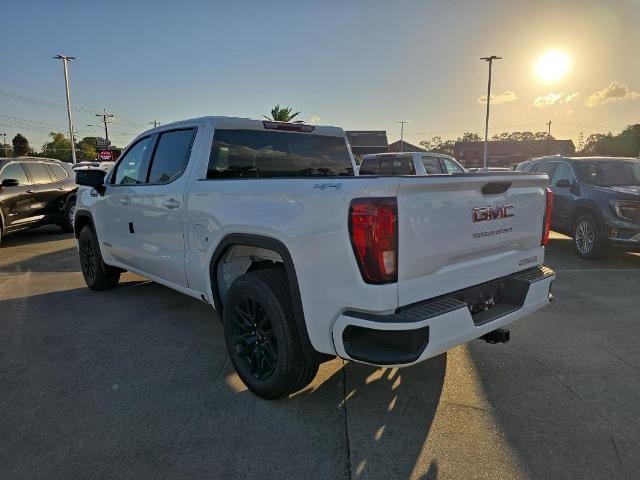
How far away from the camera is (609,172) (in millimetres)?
8008

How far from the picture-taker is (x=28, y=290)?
5.81 m

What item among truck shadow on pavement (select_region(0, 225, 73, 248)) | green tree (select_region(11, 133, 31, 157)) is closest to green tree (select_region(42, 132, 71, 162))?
green tree (select_region(11, 133, 31, 157))

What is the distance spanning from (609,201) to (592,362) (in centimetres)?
460

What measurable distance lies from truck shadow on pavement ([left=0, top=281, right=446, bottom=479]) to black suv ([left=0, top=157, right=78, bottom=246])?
6265mm

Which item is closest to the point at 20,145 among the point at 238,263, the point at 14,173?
the point at 14,173

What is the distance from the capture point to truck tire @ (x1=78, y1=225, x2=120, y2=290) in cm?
544

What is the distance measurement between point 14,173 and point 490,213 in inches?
408

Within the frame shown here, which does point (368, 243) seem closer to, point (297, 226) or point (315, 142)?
point (297, 226)

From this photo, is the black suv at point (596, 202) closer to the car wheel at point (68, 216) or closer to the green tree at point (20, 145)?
the car wheel at point (68, 216)

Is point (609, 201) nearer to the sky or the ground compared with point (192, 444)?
nearer to the sky

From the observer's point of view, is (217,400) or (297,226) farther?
(217,400)

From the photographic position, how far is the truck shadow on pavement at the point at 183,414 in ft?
7.82

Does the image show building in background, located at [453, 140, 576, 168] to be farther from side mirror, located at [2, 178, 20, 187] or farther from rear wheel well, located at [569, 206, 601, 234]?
side mirror, located at [2, 178, 20, 187]

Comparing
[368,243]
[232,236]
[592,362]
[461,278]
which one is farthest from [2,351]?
[592,362]
